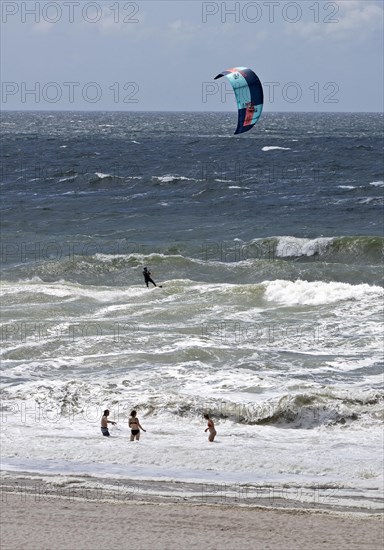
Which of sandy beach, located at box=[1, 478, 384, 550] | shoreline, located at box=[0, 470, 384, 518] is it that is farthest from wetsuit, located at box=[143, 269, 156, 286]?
sandy beach, located at box=[1, 478, 384, 550]

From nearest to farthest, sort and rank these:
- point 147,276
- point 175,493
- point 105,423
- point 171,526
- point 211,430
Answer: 1. point 171,526
2. point 175,493
3. point 211,430
4. point 105,423
5. point 147,276

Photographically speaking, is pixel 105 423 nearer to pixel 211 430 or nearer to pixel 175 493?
pixel 211 430

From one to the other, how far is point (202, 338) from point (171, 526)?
446 inches

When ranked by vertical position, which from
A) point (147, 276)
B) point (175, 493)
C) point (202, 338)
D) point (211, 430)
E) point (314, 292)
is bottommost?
point (175, 493)

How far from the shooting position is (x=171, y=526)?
13.5 metres

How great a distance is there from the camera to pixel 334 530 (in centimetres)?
1337

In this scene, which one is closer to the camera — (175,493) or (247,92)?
(175,493)

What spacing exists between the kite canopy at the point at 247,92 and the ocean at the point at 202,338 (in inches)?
222

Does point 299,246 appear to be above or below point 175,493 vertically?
above

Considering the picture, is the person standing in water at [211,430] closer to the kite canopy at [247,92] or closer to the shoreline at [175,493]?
the shoreline at [175,493]

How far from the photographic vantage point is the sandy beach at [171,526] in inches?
505

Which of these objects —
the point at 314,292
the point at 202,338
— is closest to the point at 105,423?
the point at 202,338

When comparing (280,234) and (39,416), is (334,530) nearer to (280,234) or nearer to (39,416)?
(39,416)

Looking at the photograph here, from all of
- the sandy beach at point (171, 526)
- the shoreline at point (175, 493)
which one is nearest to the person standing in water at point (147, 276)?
the shoreline at point (175, 493)
